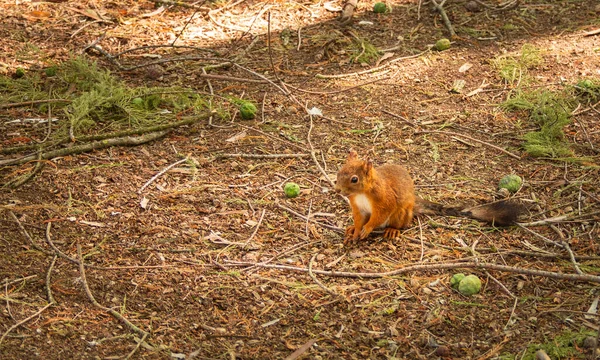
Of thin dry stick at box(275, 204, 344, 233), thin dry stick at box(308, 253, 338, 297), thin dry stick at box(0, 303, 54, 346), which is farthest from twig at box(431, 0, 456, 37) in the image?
thin dry stick at box(0, 303, 54, 346)

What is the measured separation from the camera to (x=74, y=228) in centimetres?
402

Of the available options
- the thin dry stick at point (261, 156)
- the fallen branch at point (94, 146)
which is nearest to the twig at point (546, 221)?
the thin dry stick at point (261, 156)

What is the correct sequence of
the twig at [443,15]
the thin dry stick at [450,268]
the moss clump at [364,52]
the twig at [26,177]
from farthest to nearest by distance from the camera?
the twig at [443,15]
the moss clump at [364,52]
the twig at [26,177]
the thin dry stick at [450,268]

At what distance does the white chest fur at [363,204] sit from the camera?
398 cm

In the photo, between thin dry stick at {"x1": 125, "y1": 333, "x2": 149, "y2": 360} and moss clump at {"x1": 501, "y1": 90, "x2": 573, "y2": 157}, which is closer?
thin dry stick at {"x1": 125, "y1": 333, "x2": 149, "y2": 360}

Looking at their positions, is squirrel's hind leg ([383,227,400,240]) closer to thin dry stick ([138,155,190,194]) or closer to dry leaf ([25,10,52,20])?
thin dry stick ([138,155,190,194])

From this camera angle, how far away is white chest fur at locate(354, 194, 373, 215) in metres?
3.98

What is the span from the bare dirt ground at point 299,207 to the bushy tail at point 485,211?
55mm

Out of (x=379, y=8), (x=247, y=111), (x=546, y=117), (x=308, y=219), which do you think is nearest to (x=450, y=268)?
(x=308, y=219)

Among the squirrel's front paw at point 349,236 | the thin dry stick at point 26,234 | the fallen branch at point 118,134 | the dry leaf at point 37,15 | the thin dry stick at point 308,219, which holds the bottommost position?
the thin dry stick at point 308,219

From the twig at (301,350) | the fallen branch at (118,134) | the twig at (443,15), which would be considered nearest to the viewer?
the twig at (301,350)

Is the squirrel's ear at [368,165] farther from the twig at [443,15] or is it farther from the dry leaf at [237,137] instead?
the twig at [443,15]

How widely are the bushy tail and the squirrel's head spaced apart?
44 centimetres

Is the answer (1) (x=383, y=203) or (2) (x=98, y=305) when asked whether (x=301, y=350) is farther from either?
(1) (x=383, y=203)
